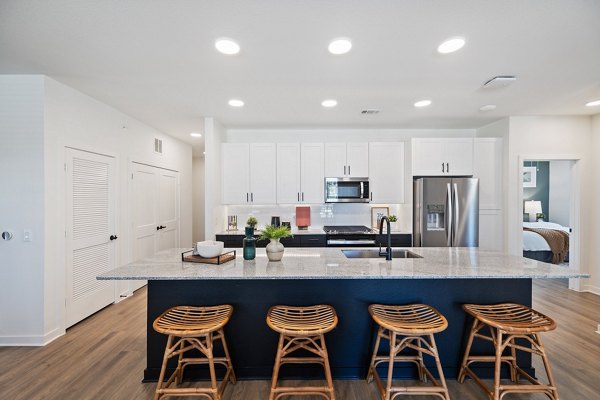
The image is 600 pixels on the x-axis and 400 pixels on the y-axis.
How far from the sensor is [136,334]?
9.89 ft

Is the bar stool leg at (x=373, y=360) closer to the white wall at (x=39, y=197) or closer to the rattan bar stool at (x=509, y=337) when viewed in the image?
the rattan bar stool at (x=509, y=337)

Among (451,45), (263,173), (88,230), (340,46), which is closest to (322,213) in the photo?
(263,173)

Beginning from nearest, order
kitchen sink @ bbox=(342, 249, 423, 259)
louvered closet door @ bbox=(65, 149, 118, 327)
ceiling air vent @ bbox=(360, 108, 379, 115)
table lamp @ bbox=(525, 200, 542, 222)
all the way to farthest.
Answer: kitchen sink @ bbox=(342, 249, 423, 259) → louvered closet door @ bbox=(65, 149, 118, 327) → ceiling air vent @ bbox=(360, 108, 379, 115) → table lamp @ bbox=(525, 200, 542, 222)

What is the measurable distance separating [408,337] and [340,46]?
7.38 feet

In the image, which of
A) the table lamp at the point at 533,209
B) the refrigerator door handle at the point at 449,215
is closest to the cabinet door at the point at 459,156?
the refrigerator door handle at the point at 449,215

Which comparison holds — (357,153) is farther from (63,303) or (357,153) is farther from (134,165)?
(63,303)

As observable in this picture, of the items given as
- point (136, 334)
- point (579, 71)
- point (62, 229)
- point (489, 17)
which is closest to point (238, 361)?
point (136, 334)

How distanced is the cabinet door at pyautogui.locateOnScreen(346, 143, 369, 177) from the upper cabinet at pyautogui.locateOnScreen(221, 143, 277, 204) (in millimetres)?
1212

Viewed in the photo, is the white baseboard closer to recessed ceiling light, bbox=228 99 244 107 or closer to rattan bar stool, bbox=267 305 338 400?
rattan bar stool, bbox=267 305 338 400

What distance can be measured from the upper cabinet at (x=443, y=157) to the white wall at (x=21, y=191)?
461 cm

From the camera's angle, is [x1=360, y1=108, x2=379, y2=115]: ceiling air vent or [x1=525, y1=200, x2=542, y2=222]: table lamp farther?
[x1=525, y1=200, x2=542, y2=222]: table lamp

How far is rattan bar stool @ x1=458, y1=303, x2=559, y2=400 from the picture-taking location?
187 centimetres

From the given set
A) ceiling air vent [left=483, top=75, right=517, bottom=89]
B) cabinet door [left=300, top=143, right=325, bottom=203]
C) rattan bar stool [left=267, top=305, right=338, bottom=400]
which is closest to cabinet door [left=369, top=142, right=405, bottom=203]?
cabinet door [left=300, top=143, right=325, bottom=203]

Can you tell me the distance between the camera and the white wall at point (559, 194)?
6922 millimetres
